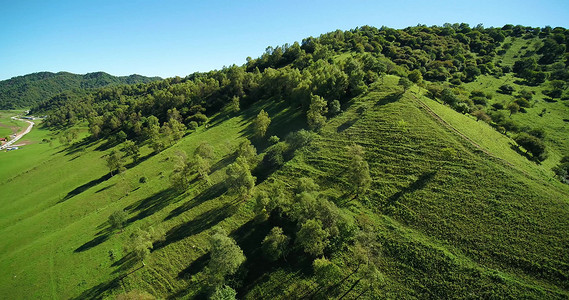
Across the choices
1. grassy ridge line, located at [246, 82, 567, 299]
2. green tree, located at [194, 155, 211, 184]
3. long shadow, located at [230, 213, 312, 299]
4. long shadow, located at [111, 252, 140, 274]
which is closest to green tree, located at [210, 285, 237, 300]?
long shadow, located at [230, 213, 312, 299]

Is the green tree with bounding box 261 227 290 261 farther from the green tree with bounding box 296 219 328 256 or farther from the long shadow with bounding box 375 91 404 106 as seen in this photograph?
the long shadow with bounding box 375 91 404 106

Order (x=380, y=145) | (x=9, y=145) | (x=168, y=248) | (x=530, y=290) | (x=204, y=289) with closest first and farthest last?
(x=530, y=290) < (x=204, y=289) < (x=168, y=248) < (x=380, y=145) < (x=9, y=145)

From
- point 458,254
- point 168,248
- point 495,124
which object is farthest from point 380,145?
point 168,248

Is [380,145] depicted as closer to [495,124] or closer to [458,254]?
[458,254]

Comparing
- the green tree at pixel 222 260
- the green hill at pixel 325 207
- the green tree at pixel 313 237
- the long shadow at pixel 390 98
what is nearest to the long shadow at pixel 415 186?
the green hill at pixel 325 207

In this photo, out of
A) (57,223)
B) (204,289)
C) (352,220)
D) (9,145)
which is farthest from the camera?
(9,145)

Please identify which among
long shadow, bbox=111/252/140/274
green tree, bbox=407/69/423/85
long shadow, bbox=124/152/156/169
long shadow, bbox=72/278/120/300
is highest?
green tree, bbox=407/69/423/85

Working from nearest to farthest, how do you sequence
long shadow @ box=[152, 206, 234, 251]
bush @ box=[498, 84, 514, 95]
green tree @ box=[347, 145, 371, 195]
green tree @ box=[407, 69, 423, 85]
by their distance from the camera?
green tree @ box=[347, 145, 371, 195] → long shadow @ box=[152, 206, 234, 251] → green tree @ box=[407, 69, 423, 85] → bush @ box=[498, 84, 514, 95]

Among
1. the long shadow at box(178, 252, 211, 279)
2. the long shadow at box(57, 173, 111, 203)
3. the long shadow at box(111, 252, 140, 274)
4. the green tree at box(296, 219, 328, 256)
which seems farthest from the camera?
the long shadow at box(57, 173, 111, 203)
